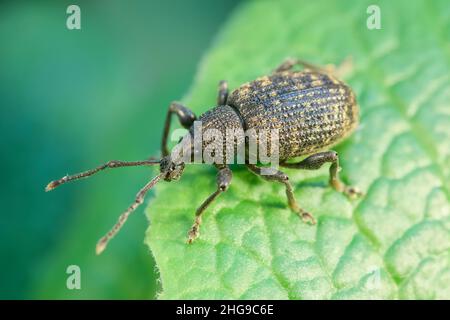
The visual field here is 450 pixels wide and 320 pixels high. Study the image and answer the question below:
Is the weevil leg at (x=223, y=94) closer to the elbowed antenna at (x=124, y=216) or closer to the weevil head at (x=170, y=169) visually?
the weevil head at (x=170, y=169)

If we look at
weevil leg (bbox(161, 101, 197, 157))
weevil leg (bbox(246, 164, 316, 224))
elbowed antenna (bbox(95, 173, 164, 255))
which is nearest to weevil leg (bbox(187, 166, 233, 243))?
weevil leg (bbox(246, 164, 316, 224))

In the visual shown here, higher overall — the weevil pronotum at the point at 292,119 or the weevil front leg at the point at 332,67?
the weevil front leg at the point at 332,67

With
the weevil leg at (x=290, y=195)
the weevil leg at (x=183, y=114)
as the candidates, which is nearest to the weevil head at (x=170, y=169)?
the weevil leg at (x=183, y=114)

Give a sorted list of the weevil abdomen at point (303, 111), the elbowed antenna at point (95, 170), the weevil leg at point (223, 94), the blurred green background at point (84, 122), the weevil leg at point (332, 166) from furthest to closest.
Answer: the blurred green background at point (84, 122), the weevil leg at point (223, 94), the weevil abdomen at point (303, 111), the weevil leg at point (332, 166), the elbowed antenna at point (95, 170)

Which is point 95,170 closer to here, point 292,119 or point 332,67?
point 292,119

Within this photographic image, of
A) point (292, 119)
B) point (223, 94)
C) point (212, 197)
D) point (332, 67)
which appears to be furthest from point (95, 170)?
point (332, 67)
